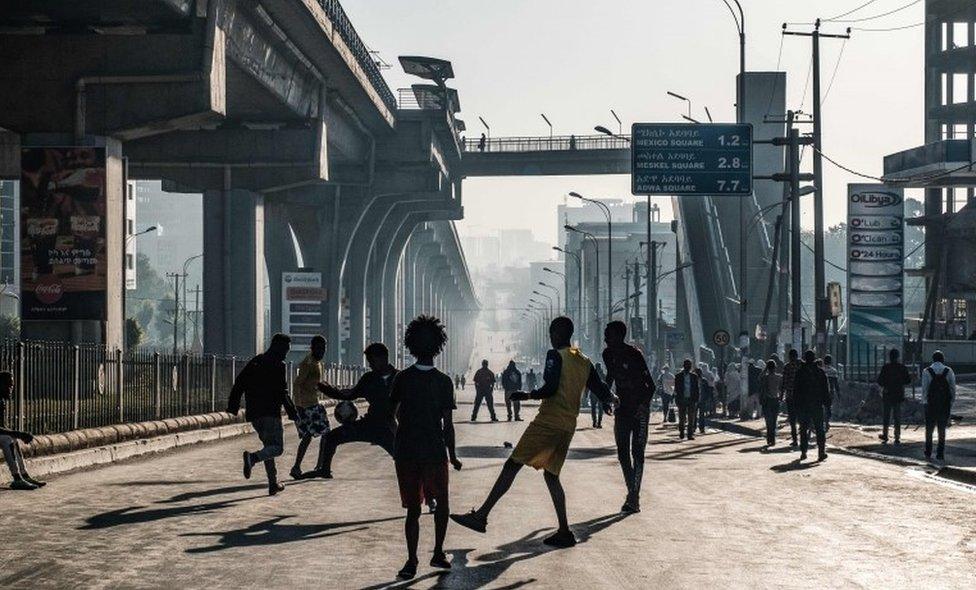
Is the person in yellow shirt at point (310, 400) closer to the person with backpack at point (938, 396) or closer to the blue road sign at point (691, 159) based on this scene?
the person with backpack at point (938, 396)

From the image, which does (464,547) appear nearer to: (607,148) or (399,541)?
(399,541)

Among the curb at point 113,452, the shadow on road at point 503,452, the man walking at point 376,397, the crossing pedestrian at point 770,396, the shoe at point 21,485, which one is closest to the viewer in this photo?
the man walking at point 376,397

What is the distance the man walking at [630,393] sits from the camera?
1677 cm

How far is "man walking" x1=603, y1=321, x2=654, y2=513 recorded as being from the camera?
16.8 metres

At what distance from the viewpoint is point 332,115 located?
6109 centimetres

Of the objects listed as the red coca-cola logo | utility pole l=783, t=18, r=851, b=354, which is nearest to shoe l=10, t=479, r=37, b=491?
the red coca-cola logo

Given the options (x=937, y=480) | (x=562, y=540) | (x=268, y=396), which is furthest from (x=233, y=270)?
(x=562, y=540)

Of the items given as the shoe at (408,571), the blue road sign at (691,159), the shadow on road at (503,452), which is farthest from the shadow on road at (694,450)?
the blue road sign at (691,159)

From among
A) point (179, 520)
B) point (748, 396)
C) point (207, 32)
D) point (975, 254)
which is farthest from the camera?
point (975, 254)

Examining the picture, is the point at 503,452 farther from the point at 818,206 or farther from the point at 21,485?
the point at 818,206

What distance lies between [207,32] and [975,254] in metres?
55.2

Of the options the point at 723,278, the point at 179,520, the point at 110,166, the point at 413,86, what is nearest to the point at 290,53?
the point at 110,166

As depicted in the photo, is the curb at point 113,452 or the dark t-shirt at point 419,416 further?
the curb at point 113,452

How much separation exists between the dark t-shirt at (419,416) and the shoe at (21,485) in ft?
26.8
